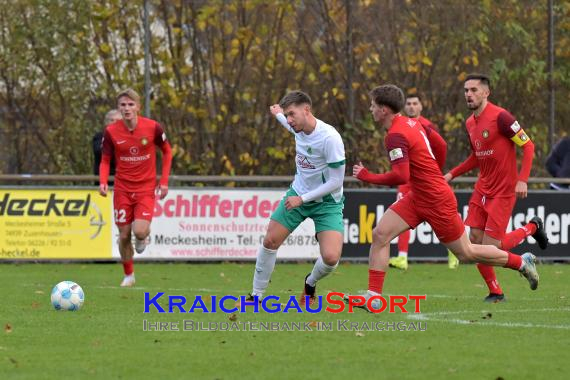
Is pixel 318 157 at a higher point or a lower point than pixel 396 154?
lower

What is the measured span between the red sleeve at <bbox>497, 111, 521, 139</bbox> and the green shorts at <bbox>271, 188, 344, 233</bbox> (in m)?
1.77

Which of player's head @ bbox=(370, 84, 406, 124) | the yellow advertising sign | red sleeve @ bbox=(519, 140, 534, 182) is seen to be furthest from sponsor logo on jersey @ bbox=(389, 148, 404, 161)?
the yellow advertising sign

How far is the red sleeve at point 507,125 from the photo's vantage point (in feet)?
40.0

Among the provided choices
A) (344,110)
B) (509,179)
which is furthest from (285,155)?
(509,179)

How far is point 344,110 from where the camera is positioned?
22.0m

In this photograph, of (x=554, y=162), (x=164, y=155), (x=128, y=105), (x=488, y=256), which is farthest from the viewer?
(x=554, y=162)

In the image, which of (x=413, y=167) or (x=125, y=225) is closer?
(x=413, y=167)

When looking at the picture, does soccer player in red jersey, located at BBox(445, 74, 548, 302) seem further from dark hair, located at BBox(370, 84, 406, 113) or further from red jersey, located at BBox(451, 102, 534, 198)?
dark hair, located at BBox(370, 84, 406, 113)

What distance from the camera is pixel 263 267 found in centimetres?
1164

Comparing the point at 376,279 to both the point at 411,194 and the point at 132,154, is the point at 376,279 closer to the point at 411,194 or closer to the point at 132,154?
the point at 411,194

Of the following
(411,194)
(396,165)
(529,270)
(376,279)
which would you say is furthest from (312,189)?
(529,270)

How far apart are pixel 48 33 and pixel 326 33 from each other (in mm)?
4573

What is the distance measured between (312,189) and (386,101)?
1168 mm

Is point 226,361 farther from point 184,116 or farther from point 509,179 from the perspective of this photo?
point 184,116
